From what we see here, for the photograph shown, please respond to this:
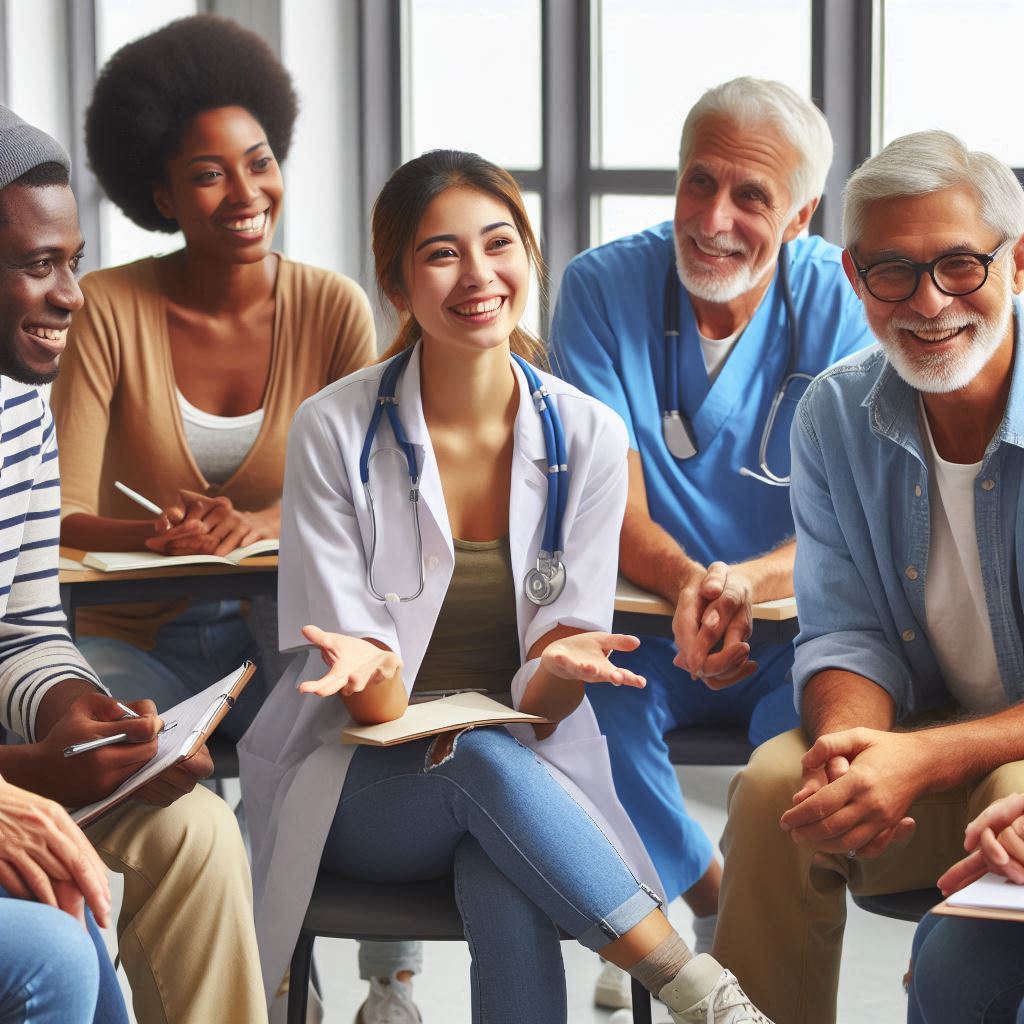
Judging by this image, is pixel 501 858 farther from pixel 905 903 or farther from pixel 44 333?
pixel 44 333

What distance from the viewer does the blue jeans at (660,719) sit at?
254 centimetres

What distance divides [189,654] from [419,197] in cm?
101

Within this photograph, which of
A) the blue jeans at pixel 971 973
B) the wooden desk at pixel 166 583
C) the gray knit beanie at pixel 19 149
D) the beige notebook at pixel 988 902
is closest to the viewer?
the beige notebook at pixel 988 902

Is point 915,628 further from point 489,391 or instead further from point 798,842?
point 489,391

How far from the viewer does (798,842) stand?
177 centimetres

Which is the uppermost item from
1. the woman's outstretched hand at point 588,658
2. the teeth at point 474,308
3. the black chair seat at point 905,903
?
the teeth at point 474,308

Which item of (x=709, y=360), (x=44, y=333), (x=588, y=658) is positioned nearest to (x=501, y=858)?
(x=588, y=658)

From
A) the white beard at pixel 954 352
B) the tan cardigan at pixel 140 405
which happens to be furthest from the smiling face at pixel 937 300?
the tan cardigan at pixel 140 405

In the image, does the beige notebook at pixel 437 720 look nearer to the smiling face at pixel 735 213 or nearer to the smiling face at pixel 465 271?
the smiling face at pixel 465 271

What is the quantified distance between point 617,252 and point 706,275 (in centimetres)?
20

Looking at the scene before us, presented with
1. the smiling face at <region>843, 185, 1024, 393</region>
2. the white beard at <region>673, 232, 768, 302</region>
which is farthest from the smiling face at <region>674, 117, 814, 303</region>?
the smiling face at <region>843, 185, 1024, 393</region>

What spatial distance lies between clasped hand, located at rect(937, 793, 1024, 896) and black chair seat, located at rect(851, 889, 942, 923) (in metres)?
0.23

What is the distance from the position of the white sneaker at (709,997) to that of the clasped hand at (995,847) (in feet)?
0.95

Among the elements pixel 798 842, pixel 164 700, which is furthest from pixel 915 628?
pixel 164 700
